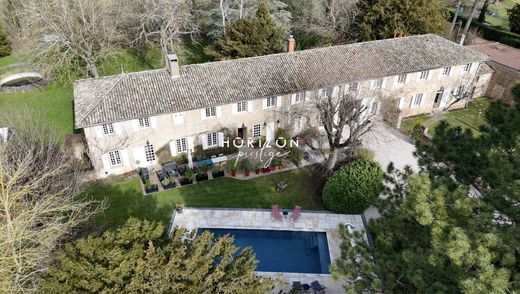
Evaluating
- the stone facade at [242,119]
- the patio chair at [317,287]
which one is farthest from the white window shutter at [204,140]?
the patio chair at [317,287]

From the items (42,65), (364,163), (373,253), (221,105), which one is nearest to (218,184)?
(221,105)

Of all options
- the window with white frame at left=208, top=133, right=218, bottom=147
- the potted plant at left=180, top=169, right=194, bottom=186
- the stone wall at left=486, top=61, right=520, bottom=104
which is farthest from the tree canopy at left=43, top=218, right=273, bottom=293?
the stone wall at left=486, top=61, right=520, bottom=104

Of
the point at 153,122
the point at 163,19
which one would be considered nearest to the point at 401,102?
the point at 153,122

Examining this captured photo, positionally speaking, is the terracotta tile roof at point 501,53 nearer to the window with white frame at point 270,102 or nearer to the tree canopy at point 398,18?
the tree canopy at point 398,18

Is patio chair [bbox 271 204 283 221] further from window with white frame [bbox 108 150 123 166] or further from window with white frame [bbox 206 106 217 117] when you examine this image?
window with white frame [bbox 108 150 123 166]

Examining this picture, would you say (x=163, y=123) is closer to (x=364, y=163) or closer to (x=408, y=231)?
(x=364, y=163)
